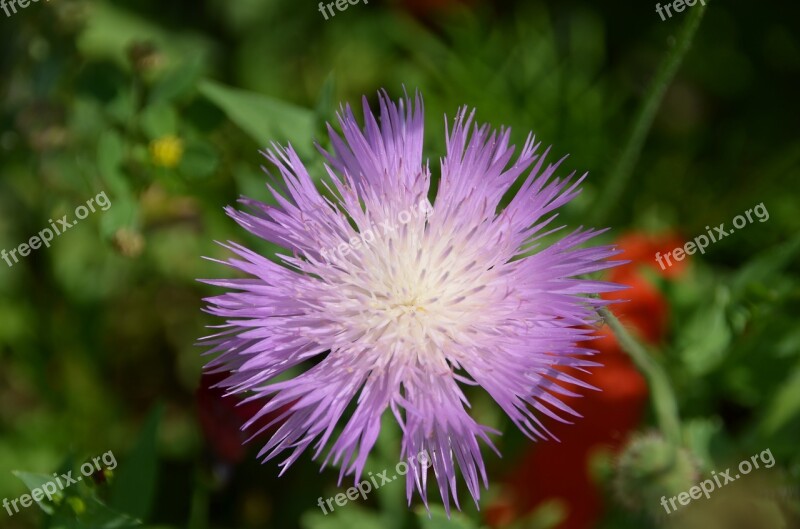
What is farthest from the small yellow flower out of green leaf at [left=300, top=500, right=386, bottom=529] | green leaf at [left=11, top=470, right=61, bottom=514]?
green leaf at [left=300, top=500, right=386, bottom=529]

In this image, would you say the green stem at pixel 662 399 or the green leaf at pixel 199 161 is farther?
the green leaf at pixel 199 161

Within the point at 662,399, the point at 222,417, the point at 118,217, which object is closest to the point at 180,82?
the point at 118,217

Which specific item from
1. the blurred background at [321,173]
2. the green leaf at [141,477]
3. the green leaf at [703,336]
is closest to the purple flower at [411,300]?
the blurred background at [321,173]

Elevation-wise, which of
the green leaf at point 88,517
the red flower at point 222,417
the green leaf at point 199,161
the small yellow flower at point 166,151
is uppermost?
the small yellow flower at point 166,151

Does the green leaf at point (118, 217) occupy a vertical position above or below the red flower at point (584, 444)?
above

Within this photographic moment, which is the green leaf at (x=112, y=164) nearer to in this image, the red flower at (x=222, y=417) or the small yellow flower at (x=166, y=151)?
the small yellow flower at (x=166, y=151)

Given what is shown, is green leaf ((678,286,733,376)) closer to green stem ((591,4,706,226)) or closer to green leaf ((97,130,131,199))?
green stem ((591,4,706,226))

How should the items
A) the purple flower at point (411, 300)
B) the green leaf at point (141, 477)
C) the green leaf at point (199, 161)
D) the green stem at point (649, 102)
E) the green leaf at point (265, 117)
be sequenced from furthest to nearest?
the green leaf at point (199, 161)
the green leaf at point (265, 117)
the green leaf at point (141, 477)
the green stem at point (649, 102)
the purple flower at point (411, 300)
